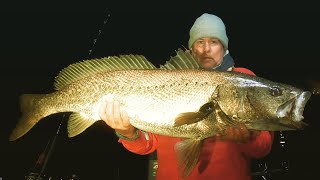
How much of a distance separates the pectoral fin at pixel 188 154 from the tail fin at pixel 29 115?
1.27 m

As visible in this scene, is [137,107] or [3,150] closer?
[137,107]

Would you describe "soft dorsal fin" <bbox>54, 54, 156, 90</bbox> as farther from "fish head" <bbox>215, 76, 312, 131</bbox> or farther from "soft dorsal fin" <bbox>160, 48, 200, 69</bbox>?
"fish head" <bbox>215, 76, 312, 131</bbox>

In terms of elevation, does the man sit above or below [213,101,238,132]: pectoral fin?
below

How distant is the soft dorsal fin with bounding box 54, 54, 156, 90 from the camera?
2660 millimetres

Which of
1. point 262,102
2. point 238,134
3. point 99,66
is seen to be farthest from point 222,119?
point 99,66

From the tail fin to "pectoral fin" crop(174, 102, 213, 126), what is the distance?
127 cm

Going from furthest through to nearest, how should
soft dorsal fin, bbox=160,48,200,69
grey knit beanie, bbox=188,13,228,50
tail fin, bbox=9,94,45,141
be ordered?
grey knit beanie, bbox=188,13,228,50 < tail fin, bbox=9,94,45,141 < soft dorsal fin, bbox=160,48,200,69

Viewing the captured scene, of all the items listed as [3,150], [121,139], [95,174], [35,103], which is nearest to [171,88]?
[121,139]

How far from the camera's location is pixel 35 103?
2797mm

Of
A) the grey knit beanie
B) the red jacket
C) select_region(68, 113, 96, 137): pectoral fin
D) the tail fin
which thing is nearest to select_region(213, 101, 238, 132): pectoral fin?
the red jacket

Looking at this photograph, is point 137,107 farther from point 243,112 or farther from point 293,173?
point 293,173

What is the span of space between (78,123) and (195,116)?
1.03 metres

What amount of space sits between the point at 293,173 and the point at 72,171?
7.06 metres

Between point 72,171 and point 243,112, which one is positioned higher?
point 243,112
